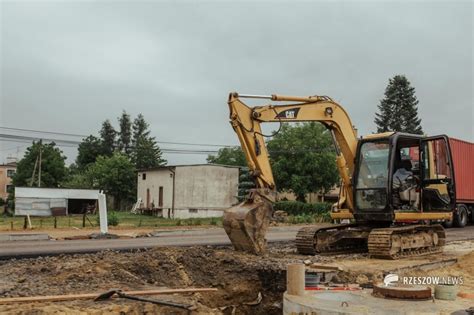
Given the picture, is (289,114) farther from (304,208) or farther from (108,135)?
(108,135)

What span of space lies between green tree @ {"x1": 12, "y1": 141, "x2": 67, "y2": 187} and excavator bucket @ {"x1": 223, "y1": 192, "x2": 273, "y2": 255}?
57.4 metres

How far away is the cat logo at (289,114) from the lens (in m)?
13.1

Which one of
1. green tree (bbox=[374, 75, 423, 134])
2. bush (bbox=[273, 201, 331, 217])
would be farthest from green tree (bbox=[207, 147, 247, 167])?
bush (bbox=[273, 201, 331, 217])

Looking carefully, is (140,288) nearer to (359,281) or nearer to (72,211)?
(359,281)

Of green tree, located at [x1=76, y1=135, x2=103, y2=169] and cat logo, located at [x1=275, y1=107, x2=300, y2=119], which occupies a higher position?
green tree, located at [x1=76, y1=135, x2=103, y2=169]

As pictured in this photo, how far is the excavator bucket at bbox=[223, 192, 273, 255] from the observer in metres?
11.5

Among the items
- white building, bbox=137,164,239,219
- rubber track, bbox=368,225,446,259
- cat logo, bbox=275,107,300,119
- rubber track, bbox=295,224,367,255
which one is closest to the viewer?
rubber track, bbox=368,225,446,259

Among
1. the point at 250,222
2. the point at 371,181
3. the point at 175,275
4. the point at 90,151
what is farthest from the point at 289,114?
the point at 90,151

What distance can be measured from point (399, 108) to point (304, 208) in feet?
94.4

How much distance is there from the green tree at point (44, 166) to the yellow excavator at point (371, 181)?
5642 centimetres

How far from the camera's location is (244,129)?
12289mm

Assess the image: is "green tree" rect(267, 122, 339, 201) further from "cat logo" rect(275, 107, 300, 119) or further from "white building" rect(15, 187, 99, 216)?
"cat logo" rect(275, 107, 300, 119)

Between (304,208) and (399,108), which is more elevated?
(399,108)

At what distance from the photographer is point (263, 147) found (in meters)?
12.5
